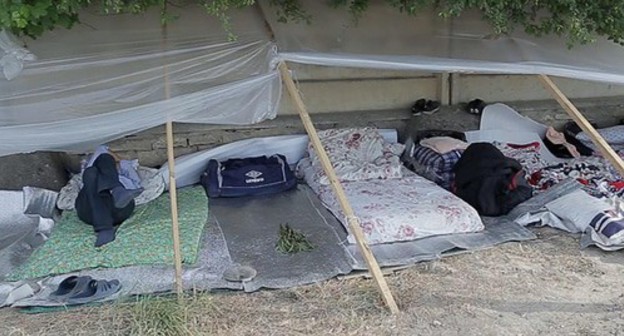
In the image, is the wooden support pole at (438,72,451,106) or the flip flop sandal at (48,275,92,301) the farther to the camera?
the wooden support pole at (438,72,451,106)

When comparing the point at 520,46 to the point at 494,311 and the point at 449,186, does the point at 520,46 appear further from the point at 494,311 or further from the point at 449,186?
the point at 494,311

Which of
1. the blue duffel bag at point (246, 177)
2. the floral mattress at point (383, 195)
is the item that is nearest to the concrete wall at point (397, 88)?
the floral mattress at point (383, 195)

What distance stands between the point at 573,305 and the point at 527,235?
0.81 meters

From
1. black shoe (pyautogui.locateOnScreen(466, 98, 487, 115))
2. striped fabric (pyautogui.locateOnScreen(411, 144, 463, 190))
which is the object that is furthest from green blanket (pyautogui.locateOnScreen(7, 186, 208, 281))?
black shoe (pyautogui.locateOnScreen(466, 98, 487, 115))

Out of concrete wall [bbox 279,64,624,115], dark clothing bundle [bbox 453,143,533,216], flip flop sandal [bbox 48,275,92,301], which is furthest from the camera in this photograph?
concrete wall [bbox 279,64,624,115]

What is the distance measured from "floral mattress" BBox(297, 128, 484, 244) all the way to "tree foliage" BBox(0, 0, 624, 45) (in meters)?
1.11

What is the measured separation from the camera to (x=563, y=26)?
10.8 ft

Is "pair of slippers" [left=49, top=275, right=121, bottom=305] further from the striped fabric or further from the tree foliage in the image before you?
the striped fabric

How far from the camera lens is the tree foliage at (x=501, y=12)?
9.16ft

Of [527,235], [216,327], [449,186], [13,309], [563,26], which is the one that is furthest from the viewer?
[449,186]

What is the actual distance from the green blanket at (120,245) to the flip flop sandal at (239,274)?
0.82 feet

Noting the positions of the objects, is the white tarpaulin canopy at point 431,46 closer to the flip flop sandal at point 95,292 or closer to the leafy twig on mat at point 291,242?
the leafy twig on mat at point 291,242

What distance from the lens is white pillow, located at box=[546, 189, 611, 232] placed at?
139 inches

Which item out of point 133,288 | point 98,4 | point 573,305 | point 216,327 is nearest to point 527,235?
point 573,305
